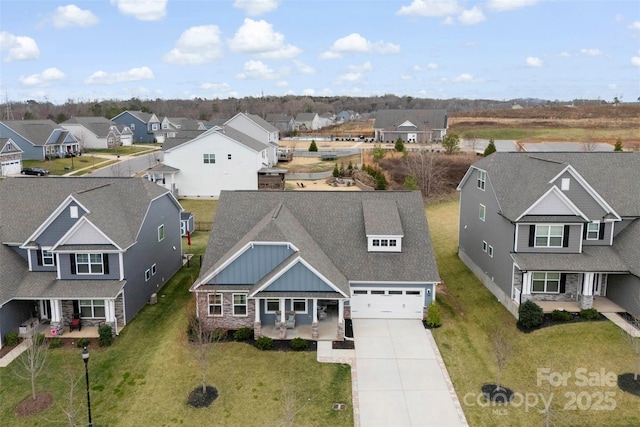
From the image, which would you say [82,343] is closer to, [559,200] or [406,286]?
[406,286]

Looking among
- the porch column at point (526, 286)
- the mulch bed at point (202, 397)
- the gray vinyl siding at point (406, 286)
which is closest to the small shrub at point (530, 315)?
the porch column at point (526, 286)

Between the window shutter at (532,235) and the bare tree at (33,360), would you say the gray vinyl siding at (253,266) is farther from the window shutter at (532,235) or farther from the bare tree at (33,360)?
the window shutter at (532,235)

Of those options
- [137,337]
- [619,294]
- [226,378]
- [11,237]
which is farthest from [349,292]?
[11,237]

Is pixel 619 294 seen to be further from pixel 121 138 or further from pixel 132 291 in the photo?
pixel 121 138

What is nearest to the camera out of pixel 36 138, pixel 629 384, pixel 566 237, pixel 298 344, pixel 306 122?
pixel 629 384

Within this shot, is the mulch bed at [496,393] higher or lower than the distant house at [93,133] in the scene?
lower

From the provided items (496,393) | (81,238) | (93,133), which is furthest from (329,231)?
(93,133)
